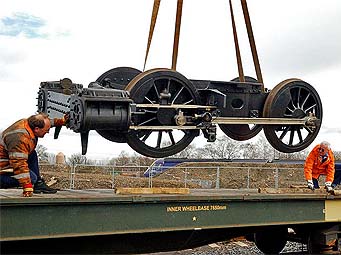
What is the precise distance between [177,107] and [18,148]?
2867 mm

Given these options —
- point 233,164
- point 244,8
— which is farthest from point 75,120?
point 233,164

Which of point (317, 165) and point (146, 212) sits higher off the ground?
point (317, 165)

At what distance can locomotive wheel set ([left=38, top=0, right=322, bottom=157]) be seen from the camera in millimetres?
7000

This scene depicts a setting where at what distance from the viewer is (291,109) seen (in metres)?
9.07

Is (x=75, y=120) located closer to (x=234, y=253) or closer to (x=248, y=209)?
(x=248, y=209)

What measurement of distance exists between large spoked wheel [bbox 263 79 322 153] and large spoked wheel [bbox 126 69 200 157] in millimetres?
1536

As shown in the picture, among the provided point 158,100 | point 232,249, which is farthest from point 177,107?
point 232,249

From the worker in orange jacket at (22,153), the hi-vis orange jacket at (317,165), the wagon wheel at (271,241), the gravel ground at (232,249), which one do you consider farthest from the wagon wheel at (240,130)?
the worker in orange jacket at (22,153)

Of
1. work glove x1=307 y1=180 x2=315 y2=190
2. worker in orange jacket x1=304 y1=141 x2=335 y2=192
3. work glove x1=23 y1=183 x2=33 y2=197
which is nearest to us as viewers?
work glove x1=23 y1=183 x2=33 y2=197

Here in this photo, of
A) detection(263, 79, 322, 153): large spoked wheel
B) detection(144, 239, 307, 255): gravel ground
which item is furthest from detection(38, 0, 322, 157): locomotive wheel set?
detection(144, 239, 307, 255): gravel ground

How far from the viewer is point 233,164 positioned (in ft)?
104

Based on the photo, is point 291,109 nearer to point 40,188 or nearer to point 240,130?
point 240,130

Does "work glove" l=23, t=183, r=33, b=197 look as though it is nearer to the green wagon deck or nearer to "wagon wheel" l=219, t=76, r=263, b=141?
the green wagon deck

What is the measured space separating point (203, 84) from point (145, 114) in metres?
1.28
